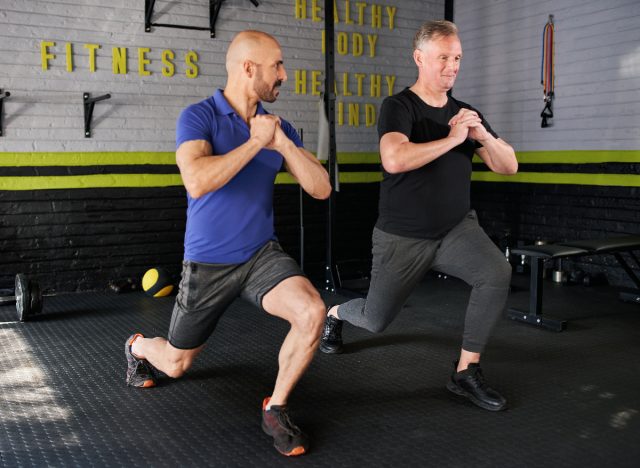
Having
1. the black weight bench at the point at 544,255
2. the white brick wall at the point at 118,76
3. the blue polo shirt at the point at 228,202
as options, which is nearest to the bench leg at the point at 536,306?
the black weight bench at the point at 544,255

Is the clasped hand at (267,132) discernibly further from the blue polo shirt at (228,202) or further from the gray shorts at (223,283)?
the gray shorts at (223,283)

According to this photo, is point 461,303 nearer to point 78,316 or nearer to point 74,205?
point 78,316

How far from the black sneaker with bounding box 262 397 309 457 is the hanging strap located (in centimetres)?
421

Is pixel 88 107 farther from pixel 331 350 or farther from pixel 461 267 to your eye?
pixel 461 267

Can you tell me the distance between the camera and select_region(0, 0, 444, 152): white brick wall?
5000mm

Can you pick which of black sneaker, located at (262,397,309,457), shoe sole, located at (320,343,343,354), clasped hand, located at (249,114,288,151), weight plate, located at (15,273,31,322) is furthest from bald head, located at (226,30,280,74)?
weight plate, located at (15,273,31,322)

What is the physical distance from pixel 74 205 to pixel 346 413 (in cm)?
329

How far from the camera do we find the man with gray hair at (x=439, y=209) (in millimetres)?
2703

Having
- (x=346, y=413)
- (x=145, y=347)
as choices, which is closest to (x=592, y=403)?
(x=346, y=413)

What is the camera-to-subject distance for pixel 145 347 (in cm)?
286

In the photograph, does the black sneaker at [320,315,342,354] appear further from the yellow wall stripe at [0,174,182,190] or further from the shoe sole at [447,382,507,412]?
the yellow wall stripe at [0,174,182,190]

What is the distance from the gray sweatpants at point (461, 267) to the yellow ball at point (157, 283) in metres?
2.50

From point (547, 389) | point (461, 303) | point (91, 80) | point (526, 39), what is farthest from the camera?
point (526, 39)

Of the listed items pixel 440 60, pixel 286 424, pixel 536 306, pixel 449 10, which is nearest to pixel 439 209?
pixel 440 60
